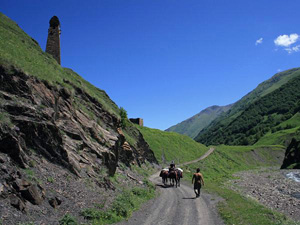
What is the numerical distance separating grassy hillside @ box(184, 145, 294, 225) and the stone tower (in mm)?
32700

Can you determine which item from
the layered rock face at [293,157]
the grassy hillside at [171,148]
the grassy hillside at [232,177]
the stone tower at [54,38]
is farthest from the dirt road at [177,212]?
the layered rock face at [293,157]

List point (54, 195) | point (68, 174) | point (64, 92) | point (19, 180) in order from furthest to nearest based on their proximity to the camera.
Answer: point (64, 92) < point (68, 174) < point (54, 195) < point (19, 180)

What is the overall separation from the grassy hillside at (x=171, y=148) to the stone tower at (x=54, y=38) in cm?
3534

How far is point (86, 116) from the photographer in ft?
83.2

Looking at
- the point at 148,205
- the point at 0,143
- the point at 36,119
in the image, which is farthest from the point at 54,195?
the point at 148,205

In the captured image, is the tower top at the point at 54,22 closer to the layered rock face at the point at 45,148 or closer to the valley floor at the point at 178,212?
the layered rock face at the point at 45,148

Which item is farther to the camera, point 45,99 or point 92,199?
point 45,99

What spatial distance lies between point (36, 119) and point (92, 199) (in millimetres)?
6430

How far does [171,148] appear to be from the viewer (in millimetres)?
72375

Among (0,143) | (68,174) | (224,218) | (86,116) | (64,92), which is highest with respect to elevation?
(64,92)

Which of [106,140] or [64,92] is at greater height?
[64,92]

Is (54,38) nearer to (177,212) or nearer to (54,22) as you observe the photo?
(54,22)

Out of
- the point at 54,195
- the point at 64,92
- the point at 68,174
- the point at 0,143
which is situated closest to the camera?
the point at 0,143

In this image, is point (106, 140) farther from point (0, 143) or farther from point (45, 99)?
point (0, 143)
